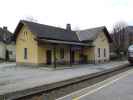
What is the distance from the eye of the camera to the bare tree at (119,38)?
50.4 meters

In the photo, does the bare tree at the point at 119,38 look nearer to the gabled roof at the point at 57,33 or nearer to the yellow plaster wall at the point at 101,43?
the yellow plaster wall at the point at 101,43

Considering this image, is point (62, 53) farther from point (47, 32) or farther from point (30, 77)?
point (30, 77)

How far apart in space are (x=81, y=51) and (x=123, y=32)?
27.4 m

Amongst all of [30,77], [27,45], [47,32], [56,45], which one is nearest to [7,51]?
[27,45]

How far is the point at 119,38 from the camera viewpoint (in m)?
54.6

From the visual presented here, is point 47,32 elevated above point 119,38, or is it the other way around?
point 119,38

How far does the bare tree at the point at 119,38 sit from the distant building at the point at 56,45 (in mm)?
14442

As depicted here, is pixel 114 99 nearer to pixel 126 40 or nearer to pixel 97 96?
pixel 97 96

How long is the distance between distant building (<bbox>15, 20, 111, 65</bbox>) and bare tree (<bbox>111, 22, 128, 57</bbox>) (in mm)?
14442

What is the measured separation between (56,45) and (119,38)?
33225 millimetres

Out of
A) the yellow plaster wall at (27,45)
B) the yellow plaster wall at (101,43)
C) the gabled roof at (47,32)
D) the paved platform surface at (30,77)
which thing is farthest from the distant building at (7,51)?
the paved platform surface at (30,77)

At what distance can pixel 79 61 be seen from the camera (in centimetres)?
3244

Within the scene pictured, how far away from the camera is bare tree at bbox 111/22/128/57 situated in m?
50.4

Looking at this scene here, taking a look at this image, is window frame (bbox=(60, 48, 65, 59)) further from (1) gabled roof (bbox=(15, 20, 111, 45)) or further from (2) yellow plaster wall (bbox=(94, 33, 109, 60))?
(2) yellow plaster wall (bbox=(94, 33, 109, 60))
